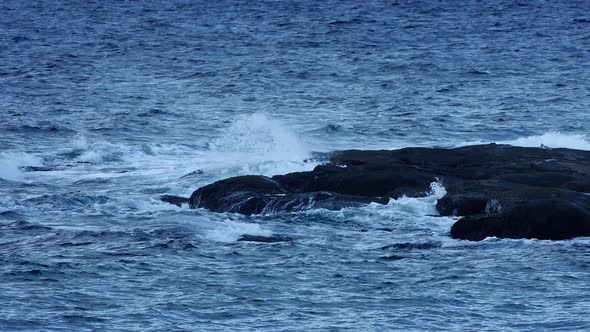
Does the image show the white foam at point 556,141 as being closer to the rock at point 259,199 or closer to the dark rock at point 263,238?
the rock at point 259,199

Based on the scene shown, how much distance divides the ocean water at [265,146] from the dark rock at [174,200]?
23 cm

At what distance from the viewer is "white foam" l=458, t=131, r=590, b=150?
32531mm

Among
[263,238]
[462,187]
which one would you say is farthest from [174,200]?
[462,187]

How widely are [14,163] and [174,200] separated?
6.41 metres

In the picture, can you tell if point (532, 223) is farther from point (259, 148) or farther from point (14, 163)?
point (14, 163)

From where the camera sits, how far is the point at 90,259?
20.4 metres

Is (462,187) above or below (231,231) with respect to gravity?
above

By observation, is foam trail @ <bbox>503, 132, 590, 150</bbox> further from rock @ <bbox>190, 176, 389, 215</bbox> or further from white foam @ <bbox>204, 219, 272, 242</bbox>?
white foam @ <bbox>204, 219, 272, 242</bbox>

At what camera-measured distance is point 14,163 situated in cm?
3003

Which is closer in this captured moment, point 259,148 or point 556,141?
point 259,148

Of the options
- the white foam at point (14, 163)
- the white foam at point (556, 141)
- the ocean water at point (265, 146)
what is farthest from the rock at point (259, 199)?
the white foam at point (556, 141)

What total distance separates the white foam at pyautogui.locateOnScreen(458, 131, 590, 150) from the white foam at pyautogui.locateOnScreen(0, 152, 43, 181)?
1164 cm

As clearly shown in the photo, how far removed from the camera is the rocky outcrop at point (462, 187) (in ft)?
70.3

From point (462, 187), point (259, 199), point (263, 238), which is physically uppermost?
point (462, 187)
